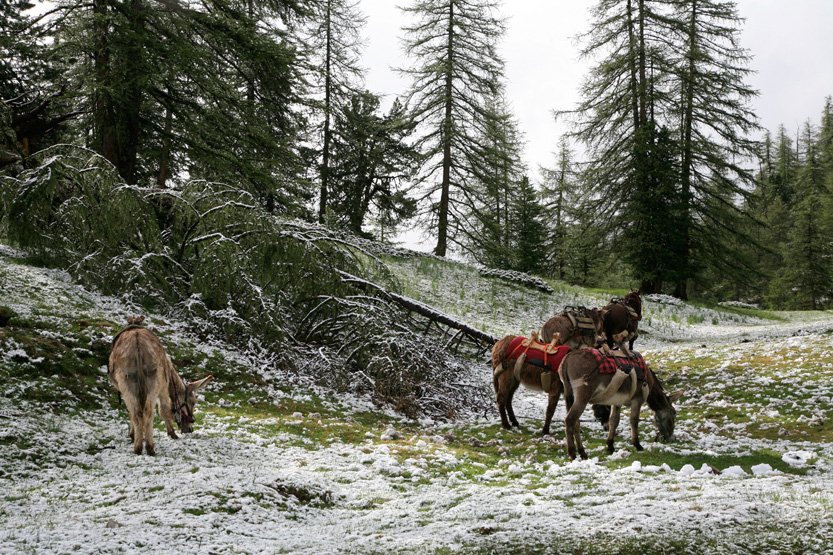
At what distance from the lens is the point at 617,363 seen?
5477mm

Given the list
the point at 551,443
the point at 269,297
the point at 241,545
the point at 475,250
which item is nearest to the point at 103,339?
A: the point at 269,297

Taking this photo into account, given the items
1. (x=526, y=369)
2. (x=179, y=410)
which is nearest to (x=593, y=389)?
(x=526, y=369)

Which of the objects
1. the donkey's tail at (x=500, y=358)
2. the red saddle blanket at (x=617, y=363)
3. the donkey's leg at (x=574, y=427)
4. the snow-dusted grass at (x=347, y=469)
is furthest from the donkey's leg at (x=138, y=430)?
the red saddle blanket at (x=617, y=363)

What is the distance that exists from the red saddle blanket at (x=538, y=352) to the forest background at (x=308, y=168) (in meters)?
1.98

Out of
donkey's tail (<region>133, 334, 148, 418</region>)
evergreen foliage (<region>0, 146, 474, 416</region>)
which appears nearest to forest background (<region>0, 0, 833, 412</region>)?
evergreen foliage (<region>0, 146, 474, 416</region>)

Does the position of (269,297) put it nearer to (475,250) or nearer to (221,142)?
(221,142)

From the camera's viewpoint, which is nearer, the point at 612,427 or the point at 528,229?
the point at 612,427

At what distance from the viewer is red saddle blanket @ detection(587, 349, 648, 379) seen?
5352mm

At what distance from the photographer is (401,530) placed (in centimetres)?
351

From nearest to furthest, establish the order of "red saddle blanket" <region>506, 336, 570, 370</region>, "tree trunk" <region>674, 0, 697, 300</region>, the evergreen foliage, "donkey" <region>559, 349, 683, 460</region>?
"donkey" <region>559, 349, 683, 460</region>, "red saddle blanket" <region>506, 336, 570, 370</region>, the evergreen foliage, "tree trunk" <region>674, 0, 697, 300</region>

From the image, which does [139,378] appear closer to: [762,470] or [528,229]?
[762,470]

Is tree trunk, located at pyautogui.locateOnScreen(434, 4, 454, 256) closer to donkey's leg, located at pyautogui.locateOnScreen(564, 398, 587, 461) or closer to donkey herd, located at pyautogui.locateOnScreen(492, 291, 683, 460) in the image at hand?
donkey herd, located at pyautogui.locateOnScreen(492, 291, 683, 460)

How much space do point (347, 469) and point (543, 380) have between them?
117 inches

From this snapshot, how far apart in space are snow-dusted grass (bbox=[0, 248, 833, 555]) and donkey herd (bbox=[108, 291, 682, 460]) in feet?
0.96
